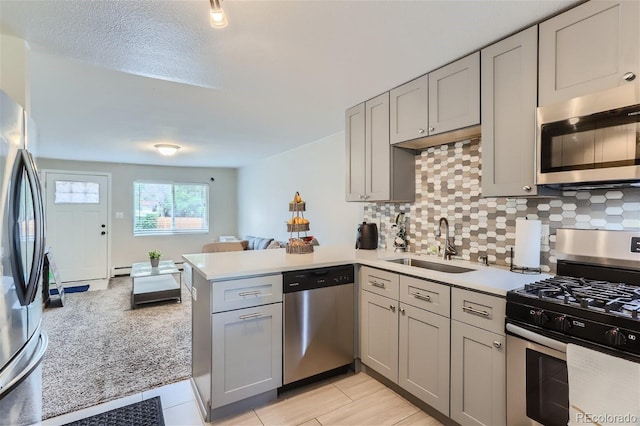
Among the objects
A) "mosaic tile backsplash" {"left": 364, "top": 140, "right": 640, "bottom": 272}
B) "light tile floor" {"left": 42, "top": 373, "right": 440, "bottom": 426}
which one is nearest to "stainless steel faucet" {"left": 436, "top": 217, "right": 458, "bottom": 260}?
"mosaic tile backsplash" {"left": 364, "top": 140, "right": 640, "bottom": 272}

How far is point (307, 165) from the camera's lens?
4.78 meters

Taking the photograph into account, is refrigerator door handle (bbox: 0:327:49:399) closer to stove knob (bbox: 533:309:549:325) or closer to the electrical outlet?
stove knob (bbox: 533:309:549:325)

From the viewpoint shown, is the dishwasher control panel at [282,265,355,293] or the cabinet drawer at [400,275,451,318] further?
the dishwasher control panel at [282,265,355,293]

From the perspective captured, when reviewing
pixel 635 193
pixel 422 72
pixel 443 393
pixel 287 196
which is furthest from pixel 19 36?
pixel 287 196

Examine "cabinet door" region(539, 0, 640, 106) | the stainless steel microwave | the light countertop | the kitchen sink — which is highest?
"cabinet door" region(539, 0, 640, 106)

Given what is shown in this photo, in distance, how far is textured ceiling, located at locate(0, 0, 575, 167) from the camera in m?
1.58

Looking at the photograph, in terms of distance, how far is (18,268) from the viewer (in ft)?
4.05

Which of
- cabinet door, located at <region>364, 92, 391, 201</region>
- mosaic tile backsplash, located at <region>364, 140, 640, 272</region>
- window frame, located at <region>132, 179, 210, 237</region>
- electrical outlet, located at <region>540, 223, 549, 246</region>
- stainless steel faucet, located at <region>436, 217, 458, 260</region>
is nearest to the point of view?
mosaic tile backsplash, located at <region>364, 140, 640, 272</region>

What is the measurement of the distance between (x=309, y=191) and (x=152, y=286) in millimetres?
2695

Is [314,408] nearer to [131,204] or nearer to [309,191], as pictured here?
[309,191]

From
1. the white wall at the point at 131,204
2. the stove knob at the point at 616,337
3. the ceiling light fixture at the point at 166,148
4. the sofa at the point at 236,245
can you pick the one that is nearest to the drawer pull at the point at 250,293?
the stove knob at the point at 616,337

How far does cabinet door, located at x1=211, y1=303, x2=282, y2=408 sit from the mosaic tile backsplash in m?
1.47

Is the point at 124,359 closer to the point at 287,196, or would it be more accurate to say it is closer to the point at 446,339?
the point at 446,339

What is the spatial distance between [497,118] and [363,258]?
1.32 meters
